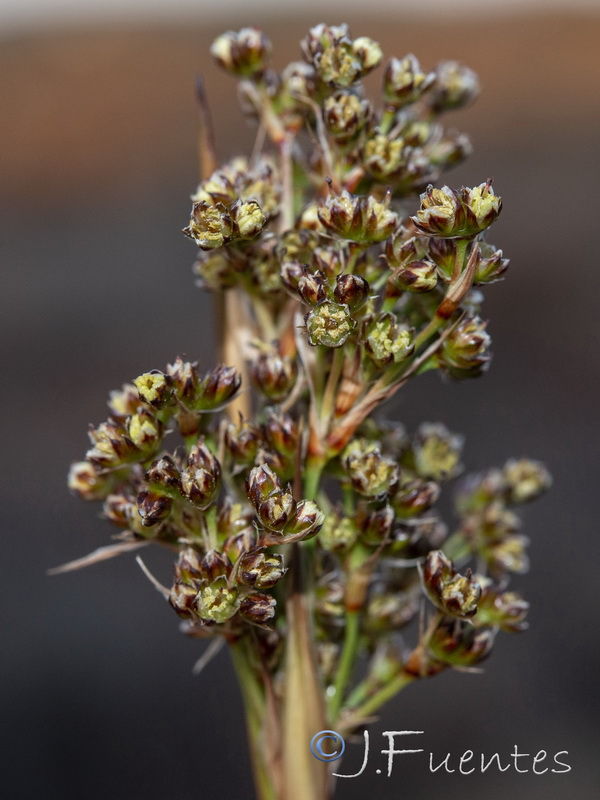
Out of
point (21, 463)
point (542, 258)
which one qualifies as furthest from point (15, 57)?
point (542, 258)

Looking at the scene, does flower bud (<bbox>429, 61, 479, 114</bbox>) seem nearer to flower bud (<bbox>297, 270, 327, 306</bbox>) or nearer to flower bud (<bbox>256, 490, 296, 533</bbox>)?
flower bud (<bbox>297, 270, 327, 306</bbox>)

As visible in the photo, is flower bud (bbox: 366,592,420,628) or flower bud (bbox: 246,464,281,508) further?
flower bud (bbox: 366,592,420,628)

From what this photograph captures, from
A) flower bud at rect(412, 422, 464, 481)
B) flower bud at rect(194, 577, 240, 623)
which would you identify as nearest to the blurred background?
flower bud at rect(412, 422, 464, 481)

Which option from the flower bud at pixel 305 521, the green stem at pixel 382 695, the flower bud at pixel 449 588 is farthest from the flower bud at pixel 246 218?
the green stem at pixel 382 695

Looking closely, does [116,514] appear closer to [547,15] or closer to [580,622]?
[580,622]

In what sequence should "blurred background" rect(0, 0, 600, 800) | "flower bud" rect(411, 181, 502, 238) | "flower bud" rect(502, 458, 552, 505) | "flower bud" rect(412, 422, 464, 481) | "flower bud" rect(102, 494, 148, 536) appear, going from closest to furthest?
"flower bud" rect(411, 181, 502, 238), "flower bud" rect(102, 494, 148, 536), "flower bud" rect(412, 422, 464, 481), "flower bud" rect(502, 458, 552, 505), "blurred background" rect(0, 0, 600, 800)

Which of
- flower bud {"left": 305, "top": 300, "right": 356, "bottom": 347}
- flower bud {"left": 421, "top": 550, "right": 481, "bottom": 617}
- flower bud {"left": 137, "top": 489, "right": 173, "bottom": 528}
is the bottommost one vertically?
flower bud {"left": 421, "top": 550, "right": 481, "bottom": 617}

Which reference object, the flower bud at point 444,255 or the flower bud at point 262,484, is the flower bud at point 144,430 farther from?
the flower bud at point 444,255

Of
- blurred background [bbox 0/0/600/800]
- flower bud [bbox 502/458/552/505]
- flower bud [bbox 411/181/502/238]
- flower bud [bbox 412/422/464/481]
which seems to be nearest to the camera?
flower bud [bbox 411/181/502/238]
